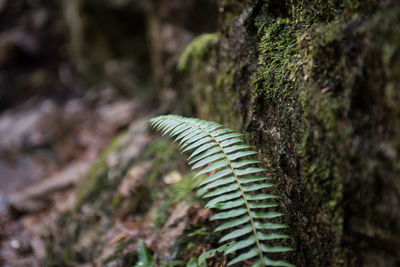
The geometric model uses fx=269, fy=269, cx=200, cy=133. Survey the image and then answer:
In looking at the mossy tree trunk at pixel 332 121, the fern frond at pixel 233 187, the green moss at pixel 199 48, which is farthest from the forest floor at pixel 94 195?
the green moss at pixel 199 48

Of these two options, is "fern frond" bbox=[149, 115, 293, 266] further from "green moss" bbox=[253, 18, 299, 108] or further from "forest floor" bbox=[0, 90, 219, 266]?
"forest floor" bbox=[0, 90, 219, 266]

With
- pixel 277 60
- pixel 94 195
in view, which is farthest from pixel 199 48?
pixel 94 195

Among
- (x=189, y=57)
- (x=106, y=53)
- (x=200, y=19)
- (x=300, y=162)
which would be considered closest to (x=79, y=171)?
(x=189, y=57)

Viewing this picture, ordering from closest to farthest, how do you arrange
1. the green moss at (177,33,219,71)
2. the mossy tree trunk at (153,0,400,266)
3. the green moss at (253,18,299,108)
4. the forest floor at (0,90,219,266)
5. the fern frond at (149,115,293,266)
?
the mossy tree trunk at (153,0,400,266) < the fern frond at (149,115,293,266) < the green moss at (253,18,299,108) < the forest floor at (0,90,219,266) < the green moss at (177,33,219,71)

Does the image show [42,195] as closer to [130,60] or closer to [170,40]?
[170,40]

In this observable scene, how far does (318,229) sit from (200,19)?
4751 mm

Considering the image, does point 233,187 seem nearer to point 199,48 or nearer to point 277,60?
point 277,60

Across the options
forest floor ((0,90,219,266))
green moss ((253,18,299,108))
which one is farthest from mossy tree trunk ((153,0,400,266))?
forest floor ((0,90,219,266))

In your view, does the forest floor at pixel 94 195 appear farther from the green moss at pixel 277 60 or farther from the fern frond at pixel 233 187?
the green moss at pixel 277 60

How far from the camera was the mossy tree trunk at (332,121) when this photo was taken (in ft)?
3.22

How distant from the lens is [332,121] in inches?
45.8

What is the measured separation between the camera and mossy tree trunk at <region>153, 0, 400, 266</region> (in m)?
0.98

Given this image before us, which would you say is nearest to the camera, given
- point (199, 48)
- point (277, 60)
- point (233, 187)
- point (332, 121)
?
point (332, 121)

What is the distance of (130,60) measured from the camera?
802 cm
